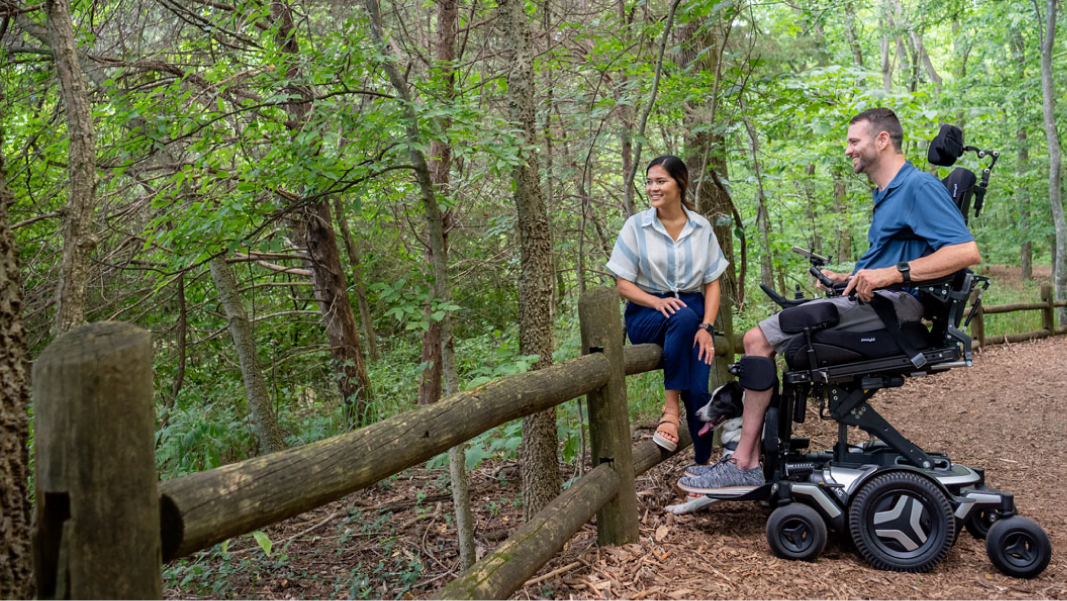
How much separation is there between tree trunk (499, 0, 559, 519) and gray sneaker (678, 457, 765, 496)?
43.1 inches

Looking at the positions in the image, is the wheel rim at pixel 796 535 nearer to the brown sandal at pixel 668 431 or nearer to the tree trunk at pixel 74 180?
the brown sandal at pixel 668 431

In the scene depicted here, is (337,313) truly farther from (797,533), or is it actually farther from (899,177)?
(899,177)

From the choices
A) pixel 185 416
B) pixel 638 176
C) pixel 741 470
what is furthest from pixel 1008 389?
pixel 185 416

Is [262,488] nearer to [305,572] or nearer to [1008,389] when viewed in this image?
[305,572]

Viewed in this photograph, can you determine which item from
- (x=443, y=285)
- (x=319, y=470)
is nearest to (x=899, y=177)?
(x=443, y=285)

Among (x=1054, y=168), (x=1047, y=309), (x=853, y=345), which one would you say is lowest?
(x=1047, y=309)

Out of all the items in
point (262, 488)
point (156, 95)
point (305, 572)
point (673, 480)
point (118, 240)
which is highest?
point (156, 95)

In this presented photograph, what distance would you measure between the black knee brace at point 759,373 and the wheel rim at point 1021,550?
120 cm

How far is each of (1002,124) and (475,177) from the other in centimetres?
1946

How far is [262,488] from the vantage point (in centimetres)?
164

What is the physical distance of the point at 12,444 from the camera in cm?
236

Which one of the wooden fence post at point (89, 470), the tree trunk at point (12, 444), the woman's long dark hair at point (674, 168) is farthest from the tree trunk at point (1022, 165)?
the wooden fence post at point (89, 470)

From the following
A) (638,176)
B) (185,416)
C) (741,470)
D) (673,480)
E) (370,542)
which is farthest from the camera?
(638,176)

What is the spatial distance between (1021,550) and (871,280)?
1.36 m
